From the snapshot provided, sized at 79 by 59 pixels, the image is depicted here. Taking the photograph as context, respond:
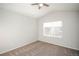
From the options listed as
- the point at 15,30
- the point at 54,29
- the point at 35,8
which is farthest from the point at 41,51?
the point at 35,8

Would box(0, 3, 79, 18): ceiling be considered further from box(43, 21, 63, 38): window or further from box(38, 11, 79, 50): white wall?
box(43, 21, 63, 38): window

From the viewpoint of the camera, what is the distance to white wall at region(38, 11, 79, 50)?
5.28ft

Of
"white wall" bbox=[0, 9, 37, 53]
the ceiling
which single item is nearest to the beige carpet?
"white wall" bbox=[0, 9, 37, 53]

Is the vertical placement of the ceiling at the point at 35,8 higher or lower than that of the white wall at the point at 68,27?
higher

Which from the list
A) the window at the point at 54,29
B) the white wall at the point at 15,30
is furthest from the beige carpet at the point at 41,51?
the window at the point at 54,29

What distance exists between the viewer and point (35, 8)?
1581 mm

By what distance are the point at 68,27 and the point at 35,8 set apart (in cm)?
82

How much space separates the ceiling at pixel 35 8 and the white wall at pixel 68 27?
10 cm

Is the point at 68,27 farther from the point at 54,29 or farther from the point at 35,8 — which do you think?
the point at 35,8

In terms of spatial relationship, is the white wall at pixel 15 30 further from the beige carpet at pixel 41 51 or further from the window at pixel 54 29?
the window at pixel 54 29

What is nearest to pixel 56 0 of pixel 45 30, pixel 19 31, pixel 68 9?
pixel 68 9

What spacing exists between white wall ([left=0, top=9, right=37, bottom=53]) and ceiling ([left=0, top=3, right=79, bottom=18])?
98 millimetres

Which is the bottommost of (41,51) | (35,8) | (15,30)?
(41,51)

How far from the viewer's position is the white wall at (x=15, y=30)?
5.05 feet
